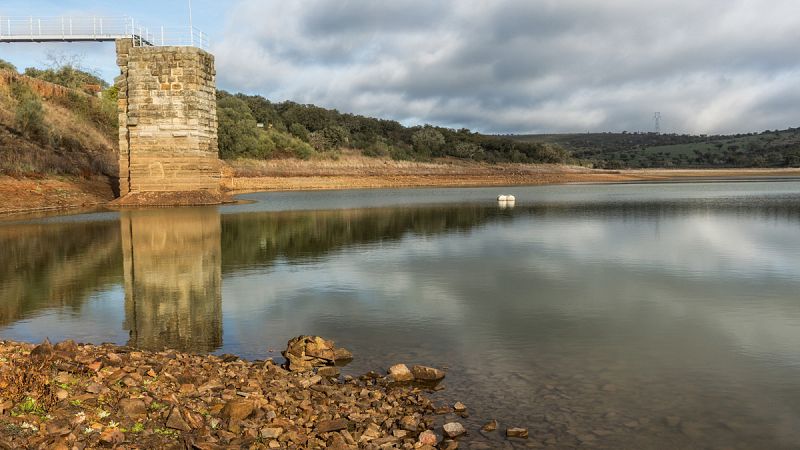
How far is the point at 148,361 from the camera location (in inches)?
271

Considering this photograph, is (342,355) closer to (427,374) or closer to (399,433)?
(427,374)

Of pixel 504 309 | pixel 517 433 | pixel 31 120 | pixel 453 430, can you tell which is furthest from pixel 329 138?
pixel 517 433

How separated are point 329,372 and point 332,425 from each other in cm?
163

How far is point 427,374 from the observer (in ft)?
22.5

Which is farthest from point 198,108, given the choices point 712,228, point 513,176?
point 513,176

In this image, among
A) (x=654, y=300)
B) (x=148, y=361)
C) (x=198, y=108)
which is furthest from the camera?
(x=198, y=108)

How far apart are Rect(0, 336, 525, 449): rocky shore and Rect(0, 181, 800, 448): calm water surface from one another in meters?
0.55

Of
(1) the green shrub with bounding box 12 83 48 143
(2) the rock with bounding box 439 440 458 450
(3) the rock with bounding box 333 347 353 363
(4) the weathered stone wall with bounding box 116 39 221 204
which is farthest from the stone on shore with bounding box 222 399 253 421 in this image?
(1) the green shrub with bounding box 12 83 48 143

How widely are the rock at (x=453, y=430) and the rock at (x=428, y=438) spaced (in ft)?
0.38

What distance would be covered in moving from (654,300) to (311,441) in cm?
770

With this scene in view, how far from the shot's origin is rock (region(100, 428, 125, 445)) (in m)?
4.86

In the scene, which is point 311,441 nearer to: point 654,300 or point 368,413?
point 368,413

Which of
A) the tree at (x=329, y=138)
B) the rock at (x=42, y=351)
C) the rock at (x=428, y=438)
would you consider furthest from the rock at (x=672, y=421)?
the tree at (x=329, y=138)

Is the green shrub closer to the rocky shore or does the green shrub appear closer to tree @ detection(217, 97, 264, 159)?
tree @ detection(217, 97, 264, 159)
